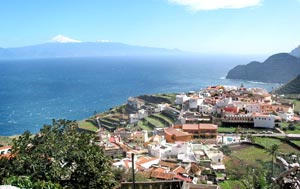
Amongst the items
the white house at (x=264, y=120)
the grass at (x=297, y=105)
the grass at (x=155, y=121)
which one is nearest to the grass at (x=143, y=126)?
the grass at (x=155, y=121)

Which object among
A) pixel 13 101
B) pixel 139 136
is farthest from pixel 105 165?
pixel 13 101

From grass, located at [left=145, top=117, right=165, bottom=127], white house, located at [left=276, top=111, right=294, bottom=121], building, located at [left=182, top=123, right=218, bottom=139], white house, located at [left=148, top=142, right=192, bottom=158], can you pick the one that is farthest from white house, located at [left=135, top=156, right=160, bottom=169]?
white house, located at [left=276, top=111, right=294, bottom=121]

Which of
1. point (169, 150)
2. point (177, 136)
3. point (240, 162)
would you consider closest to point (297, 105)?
point (177, 136)

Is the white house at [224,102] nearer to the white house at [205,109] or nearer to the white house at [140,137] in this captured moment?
the white house at [205,109]

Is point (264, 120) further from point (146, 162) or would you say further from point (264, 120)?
point (146, 162)

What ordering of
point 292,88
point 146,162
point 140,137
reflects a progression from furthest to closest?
point 292,88, point 140,137, point 146,162

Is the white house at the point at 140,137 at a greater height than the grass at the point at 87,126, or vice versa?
the white house at the point at 140,137

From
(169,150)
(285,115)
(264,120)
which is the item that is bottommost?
(169,150)
